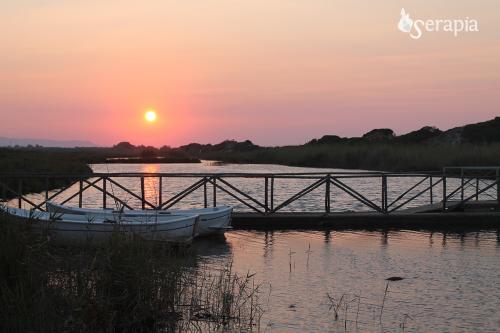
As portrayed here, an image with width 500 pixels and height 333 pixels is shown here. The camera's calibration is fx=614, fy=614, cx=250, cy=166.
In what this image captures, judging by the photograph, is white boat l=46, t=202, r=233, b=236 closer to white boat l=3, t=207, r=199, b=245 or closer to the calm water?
the calm water

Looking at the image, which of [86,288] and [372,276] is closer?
[86,288]

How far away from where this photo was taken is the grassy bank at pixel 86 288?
7.29 metres

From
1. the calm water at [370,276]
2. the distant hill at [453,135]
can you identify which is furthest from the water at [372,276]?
the distant hill at [453,135]

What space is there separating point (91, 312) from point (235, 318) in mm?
2660

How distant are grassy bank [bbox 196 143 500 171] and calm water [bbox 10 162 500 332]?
33.3 metres

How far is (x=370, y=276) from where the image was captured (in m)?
13.3

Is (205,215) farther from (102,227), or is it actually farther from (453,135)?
(453,135)

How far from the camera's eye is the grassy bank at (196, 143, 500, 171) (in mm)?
51812

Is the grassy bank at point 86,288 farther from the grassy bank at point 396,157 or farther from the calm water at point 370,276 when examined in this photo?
the grassy bank at point 396,157

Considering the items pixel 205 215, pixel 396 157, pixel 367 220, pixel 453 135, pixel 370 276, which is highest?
pixel 453 135

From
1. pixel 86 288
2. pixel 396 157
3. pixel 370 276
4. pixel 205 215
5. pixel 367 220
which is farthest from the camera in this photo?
pixel 396 157

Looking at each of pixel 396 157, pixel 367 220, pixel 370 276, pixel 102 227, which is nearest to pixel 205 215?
pixel 102 227

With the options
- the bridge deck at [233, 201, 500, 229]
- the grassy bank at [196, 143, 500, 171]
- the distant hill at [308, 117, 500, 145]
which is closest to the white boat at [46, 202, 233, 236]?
the bridge deck at [233, 201, 500, 229]

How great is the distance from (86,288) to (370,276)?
286 inches
